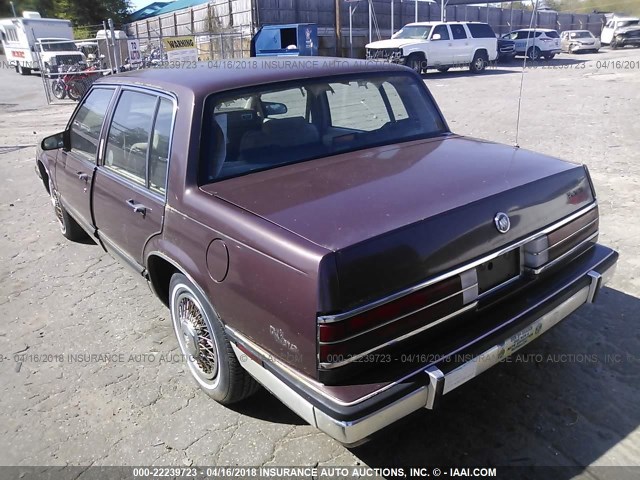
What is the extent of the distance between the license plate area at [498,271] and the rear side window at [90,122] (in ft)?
9.39

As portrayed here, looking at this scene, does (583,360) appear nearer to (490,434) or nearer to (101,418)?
(490,434)

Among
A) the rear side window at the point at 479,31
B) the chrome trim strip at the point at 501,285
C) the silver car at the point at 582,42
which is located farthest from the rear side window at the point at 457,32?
the chrome trim strip at the point at 501,285

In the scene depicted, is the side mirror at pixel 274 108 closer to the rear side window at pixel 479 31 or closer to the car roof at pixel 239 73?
the car roof at pixel 239 73

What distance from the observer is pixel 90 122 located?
13.5 ft

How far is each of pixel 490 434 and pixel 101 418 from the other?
208cm

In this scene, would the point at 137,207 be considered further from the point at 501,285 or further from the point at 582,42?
the point at 582,42

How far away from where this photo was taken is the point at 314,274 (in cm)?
197

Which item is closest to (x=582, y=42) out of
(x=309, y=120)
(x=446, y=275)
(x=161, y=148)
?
(x=309, y=120)

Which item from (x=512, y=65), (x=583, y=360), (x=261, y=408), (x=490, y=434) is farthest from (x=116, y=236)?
(x=512, y=65)

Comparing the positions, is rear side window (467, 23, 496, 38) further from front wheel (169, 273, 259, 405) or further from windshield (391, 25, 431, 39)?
front wheel (169, 273, 259, 405)

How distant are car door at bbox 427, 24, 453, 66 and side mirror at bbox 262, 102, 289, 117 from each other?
61.7 ft

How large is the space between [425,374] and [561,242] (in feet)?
3.72

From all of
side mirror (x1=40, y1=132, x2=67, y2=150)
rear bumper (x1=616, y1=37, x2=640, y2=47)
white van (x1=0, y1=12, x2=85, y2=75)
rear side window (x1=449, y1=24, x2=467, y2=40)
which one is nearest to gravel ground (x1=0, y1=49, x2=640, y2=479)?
side mirror (x1=40, y1=132, x2=67, y2=150)

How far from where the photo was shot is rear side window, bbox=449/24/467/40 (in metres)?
21.3
